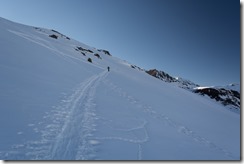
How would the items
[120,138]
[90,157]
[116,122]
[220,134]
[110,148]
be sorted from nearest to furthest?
1. [90,157]
2. [110,148]
3. [120,138]
4. [116,122]
5. [220,134]

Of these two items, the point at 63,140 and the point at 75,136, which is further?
the point at 75,136

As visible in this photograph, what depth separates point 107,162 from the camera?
4.91 metres

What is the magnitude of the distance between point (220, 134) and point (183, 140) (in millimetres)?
2999

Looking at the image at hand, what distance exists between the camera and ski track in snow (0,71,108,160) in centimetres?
475

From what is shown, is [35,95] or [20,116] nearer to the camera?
[20,116]

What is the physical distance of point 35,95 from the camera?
9.62 metres

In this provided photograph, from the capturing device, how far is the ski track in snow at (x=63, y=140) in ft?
15.6

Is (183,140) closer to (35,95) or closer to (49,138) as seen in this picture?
(49,138)

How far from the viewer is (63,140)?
5609 millimetres

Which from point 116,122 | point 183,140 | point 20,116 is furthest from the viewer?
point 116,122

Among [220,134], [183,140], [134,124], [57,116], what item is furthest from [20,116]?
[220,134]

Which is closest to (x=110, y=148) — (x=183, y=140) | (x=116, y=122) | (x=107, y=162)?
(x=107, y=162)

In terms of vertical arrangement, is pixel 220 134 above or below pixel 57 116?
above

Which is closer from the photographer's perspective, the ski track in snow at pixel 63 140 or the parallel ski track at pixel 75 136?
the ski track in snow at pixel 63 140
